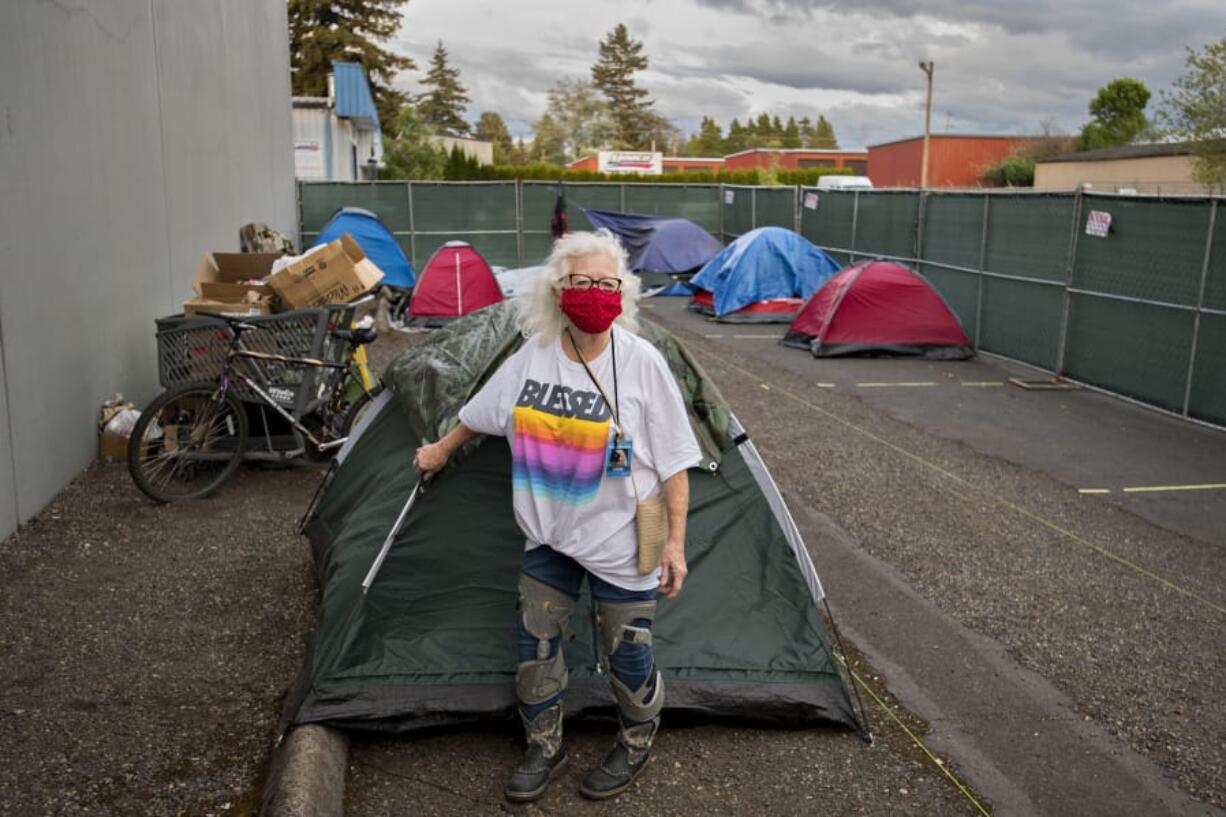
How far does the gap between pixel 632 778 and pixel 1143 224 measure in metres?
9.34

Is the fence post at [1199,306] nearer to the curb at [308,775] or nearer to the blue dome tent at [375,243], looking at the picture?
the curb at [308,775]

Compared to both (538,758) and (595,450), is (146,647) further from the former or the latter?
(595,450)

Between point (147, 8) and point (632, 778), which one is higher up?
point (147, 8)

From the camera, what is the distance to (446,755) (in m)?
3.93

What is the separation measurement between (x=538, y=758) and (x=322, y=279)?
5824 millimetres

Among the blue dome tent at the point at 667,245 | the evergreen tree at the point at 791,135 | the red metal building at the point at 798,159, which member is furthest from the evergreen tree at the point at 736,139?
the blue dome tent at the point at 667,245

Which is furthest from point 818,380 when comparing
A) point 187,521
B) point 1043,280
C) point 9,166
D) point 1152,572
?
point 9,166

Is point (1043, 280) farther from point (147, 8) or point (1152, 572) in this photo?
point (147, 8)

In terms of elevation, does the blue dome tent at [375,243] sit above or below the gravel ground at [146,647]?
above

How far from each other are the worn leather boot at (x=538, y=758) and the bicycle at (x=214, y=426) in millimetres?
3576

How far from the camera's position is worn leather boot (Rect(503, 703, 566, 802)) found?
11.8 feet

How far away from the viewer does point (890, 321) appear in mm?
13398

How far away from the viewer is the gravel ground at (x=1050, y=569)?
450 cm

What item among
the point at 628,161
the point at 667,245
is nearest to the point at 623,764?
the point at 667,245
